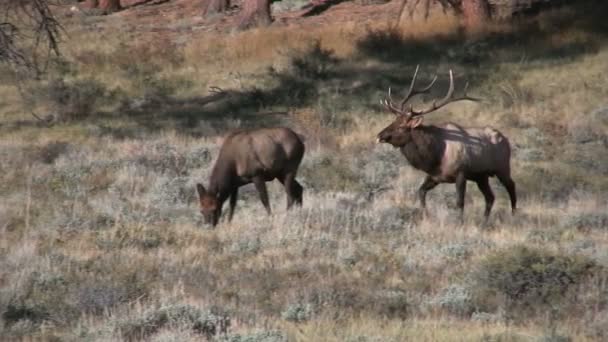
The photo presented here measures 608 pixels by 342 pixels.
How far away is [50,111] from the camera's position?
90.4 ft

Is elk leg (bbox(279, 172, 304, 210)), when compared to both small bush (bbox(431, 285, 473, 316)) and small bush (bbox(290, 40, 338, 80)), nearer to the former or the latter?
small bush (bbox(431, 285, 473, 316))

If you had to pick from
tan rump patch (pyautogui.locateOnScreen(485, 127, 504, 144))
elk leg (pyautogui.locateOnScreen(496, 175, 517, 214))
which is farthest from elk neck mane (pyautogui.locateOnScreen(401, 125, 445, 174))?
elk leg (pyautogui.locateOnScreen(496, 175, 517, 214))

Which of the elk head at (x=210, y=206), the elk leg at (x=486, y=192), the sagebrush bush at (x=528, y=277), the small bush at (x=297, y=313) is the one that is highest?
the small bush at (x=297, y=313)

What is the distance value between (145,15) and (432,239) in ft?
89.5

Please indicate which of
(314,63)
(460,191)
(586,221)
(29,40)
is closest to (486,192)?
(460,191)

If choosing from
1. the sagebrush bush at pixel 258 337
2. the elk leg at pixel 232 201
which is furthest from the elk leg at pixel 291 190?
the sagebrush bush at pixel 258 337

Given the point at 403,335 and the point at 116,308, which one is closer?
the point at 403,335

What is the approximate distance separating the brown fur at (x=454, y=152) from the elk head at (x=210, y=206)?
2276 mm

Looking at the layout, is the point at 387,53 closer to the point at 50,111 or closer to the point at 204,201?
the point at 50,111

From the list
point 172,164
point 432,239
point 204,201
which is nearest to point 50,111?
point 172,164

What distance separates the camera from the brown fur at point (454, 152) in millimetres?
16172

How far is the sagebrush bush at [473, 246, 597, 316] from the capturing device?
10.7 meters

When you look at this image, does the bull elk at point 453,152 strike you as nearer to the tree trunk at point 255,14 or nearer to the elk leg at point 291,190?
the elk leg at point 291,190

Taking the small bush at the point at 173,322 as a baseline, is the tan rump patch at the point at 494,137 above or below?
below
